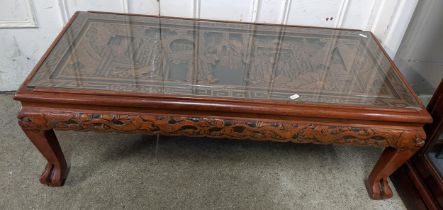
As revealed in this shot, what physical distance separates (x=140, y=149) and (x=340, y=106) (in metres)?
0.73

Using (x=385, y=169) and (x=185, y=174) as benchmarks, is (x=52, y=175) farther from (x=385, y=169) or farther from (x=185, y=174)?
(x=385, y=169)

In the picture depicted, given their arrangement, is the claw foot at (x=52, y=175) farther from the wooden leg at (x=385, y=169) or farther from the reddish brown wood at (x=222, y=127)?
the wooden leg at (x=385, y=169)

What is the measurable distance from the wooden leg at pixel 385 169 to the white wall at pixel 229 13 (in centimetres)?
48

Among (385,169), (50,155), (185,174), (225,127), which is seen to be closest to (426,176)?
(385,169)

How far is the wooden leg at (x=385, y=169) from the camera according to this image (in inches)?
40.4

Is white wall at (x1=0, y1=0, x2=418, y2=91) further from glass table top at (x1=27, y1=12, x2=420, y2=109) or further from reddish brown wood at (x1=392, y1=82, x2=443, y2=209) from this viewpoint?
reddish brown wood at (x1=392, y1=82, x2=443, y2=209)

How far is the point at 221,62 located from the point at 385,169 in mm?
609

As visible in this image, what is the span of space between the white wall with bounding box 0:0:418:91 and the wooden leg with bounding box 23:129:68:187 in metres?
0.52

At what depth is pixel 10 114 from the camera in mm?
1404

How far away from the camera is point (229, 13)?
1324 mm

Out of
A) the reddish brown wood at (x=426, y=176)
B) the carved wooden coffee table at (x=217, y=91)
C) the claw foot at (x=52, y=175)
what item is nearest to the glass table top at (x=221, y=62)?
the carved wooden coffee table at (x=217, y=91)

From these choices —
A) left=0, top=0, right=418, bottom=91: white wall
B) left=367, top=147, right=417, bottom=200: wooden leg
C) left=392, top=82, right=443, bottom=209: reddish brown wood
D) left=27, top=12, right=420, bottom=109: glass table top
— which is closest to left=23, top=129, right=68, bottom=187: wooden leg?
left=27, top=12, right=420, bottom=109: glass table top

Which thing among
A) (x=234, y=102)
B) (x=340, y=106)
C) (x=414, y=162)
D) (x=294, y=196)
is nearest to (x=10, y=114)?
(x=234, y=102)

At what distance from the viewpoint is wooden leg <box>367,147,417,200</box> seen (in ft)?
3.37
